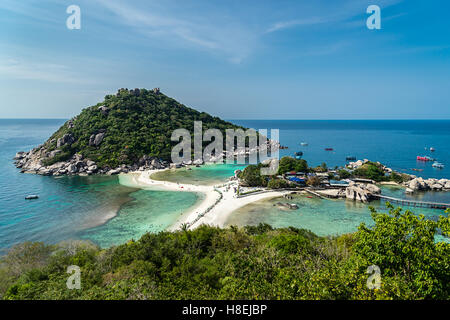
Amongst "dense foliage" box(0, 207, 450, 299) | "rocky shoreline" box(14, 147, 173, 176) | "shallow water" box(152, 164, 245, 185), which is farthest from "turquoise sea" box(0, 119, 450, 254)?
"dense foliage" box(0, 207, 450, 299)

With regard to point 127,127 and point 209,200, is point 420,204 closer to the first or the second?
point 209,200

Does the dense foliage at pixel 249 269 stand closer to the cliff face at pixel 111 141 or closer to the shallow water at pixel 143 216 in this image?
the shallow water at pixel 143 216

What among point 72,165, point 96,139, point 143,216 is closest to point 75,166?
point 72,165

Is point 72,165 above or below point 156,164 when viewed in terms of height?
above

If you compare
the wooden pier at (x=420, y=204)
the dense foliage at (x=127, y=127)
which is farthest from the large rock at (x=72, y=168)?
the wooden pier at (x=420, y=204)

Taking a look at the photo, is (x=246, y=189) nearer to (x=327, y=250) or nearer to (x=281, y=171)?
(x=281, y=171)
